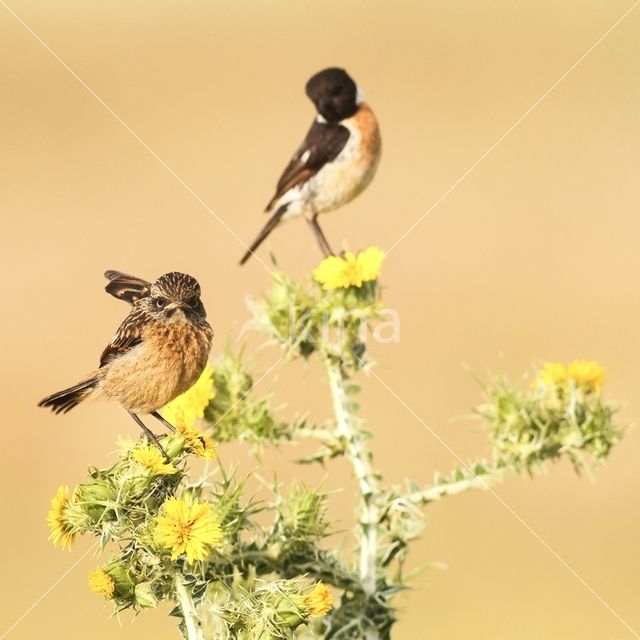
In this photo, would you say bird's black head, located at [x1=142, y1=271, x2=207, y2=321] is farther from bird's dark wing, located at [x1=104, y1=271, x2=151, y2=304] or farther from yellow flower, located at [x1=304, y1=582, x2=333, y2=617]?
yellow flower, located at [x1=304, y1=582, x2=333, y2=617]

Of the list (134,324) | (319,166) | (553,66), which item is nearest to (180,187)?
(553,66)

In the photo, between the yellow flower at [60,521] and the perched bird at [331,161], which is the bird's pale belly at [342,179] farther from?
the yellow flower at [60,521]

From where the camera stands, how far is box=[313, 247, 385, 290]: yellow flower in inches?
177

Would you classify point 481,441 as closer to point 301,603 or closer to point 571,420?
point 571,420

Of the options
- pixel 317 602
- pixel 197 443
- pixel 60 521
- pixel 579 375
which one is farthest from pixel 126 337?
pixel 579 375

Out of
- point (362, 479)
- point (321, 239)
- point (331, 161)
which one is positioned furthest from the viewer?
point (331, 161)

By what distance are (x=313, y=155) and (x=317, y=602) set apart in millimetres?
2479

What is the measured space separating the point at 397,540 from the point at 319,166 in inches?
69.2

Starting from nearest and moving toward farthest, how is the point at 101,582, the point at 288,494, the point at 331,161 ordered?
the point at 101,582
the point at 288,494
the point at 331,161

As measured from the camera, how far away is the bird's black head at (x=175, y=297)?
3.23 meters

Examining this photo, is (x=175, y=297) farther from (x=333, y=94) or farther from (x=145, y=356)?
(x=333, y=94)

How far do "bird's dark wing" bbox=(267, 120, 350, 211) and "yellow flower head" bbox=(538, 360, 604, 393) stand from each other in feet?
4.43

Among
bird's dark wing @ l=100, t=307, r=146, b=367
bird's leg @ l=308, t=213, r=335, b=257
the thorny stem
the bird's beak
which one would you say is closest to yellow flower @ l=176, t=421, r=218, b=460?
bird's dark wing @ l=100, t=307, r=146, b=367

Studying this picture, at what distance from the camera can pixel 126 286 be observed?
3.45m
